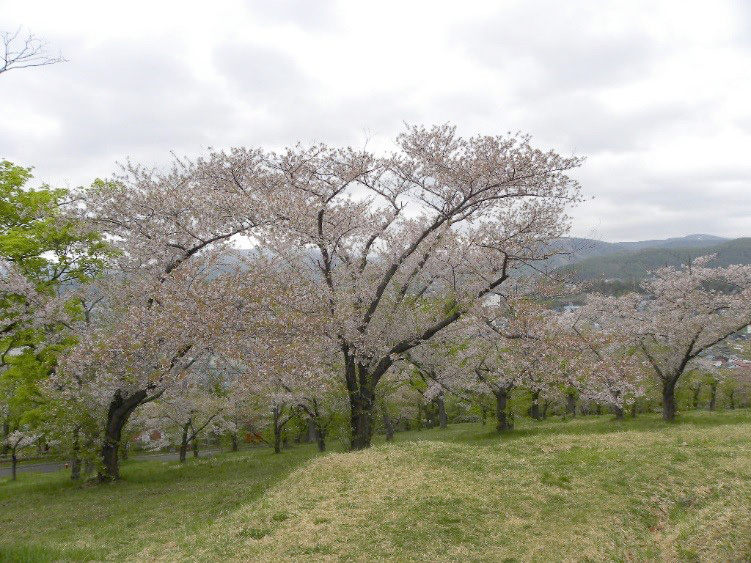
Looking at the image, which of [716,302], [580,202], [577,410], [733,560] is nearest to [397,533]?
[733,560]

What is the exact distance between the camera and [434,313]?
17.5 m

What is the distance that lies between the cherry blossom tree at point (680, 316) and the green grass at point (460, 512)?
13074mm

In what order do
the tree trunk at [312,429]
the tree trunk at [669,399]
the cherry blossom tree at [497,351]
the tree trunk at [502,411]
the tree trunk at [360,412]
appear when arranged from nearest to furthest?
1. the cherry blossom tree at [497,351]
2. the tree trunk at [360,412]
3. the tree trunk at [502,411]
4. the tree trunk at [669,399]
5. the tree trunk at [312,429]

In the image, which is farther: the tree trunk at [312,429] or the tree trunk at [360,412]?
the tree trunk at [312,429]

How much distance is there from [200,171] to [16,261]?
303 inches

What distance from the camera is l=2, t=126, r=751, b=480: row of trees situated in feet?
46.0

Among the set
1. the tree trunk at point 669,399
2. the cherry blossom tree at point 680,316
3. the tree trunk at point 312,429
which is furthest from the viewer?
the tree trunk at point 312,429

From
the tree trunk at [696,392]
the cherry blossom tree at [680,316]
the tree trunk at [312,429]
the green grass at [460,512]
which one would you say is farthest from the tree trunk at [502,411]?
the tree trunk at [696,392]

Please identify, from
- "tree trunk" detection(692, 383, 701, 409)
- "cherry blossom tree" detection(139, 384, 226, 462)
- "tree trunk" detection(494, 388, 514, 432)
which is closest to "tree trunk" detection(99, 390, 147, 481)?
"cherry blossom tree" detection(139, 384, 226, 462)

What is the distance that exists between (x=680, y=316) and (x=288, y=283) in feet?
73.5

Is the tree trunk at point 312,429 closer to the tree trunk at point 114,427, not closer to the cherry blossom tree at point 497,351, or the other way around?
the cherry blossom tree at point 497,351

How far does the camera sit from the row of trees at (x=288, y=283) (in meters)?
14.0

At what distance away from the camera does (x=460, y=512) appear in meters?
9.18

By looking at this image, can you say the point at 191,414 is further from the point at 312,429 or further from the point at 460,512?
the point at 460,512
